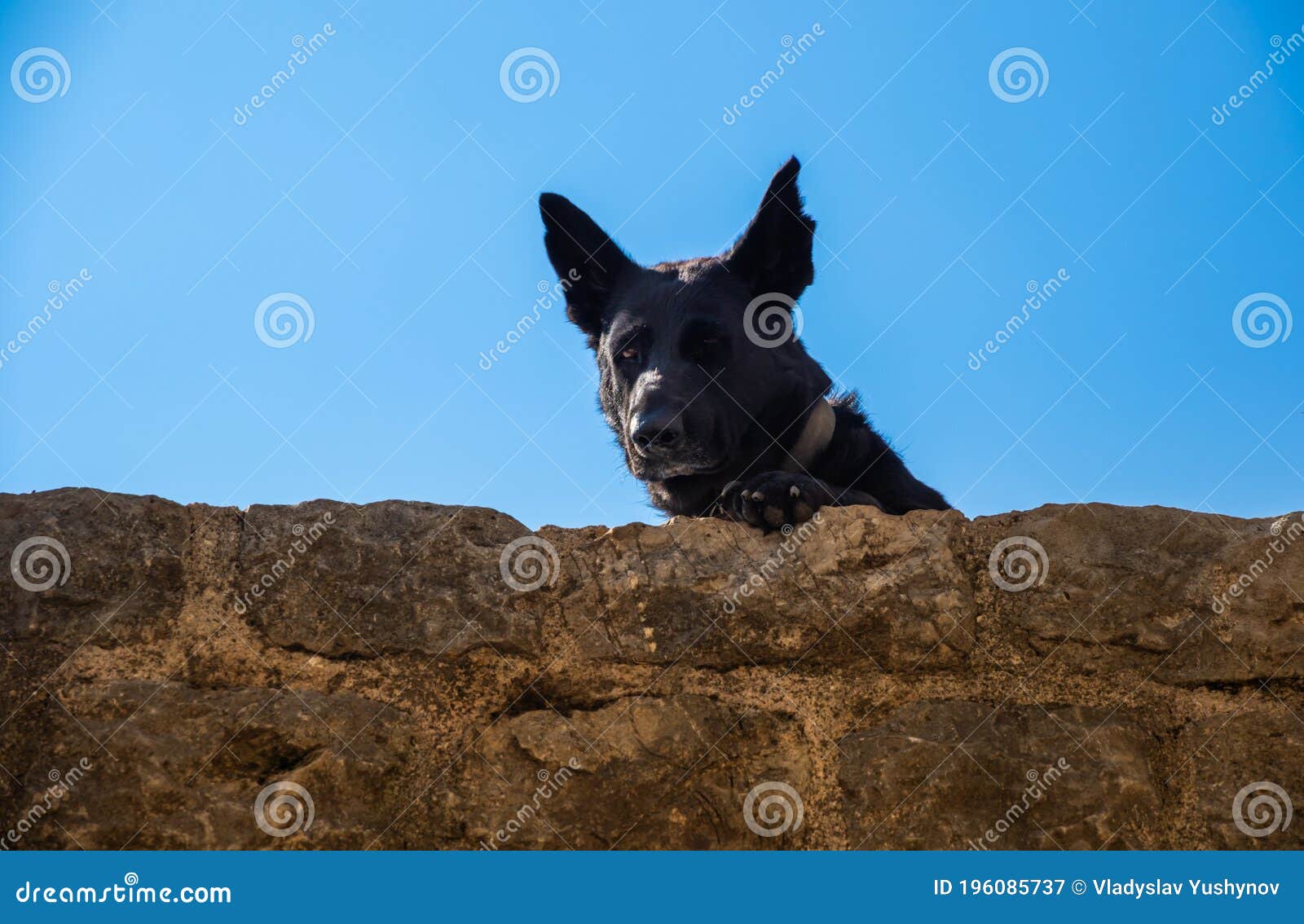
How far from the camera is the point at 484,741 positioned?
8.25 ft

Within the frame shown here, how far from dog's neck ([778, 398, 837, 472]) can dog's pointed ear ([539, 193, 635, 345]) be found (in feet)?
3.41

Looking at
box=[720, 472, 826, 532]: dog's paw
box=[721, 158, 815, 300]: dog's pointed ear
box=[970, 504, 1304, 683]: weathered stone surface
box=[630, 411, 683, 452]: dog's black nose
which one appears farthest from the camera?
box=[721, 158, 815, 300]: dog's pointed ear

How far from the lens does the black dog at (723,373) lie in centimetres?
370

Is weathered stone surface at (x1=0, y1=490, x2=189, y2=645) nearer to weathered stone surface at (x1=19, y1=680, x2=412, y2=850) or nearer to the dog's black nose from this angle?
weathered stone surface at (x1=19, y1=680, x2=412, y2=850)

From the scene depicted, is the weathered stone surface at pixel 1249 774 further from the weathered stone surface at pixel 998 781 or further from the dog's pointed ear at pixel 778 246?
the dog's pointed ear at pixel 778 246

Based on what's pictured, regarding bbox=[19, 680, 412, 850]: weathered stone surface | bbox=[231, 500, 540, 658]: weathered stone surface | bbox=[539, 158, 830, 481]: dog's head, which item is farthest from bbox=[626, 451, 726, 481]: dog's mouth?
bbox=[19, 680, 412, 850]: weathered stone surface

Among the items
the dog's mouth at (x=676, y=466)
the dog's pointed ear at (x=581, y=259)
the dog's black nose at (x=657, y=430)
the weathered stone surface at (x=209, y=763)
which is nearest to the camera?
the weathered stone surface at (x=209, y=763)

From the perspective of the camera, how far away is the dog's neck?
379 cm

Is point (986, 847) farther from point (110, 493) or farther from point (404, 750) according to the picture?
point (110, 493)

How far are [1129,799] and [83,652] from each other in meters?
2.32

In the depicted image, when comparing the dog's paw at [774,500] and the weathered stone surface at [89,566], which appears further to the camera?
the dog's paw at [774,500]

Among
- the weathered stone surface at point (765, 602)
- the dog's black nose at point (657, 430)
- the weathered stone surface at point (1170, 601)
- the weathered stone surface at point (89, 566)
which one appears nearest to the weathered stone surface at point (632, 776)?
the weathered stone surface at point (765, 602)

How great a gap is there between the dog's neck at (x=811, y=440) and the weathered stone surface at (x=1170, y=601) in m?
1.11

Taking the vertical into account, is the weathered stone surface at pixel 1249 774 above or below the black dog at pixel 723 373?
below
